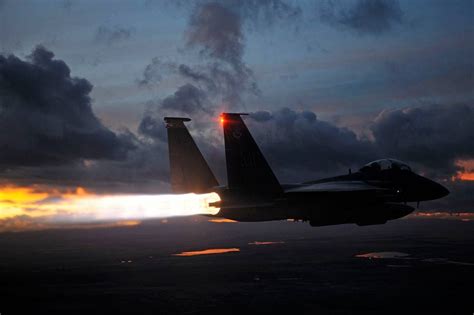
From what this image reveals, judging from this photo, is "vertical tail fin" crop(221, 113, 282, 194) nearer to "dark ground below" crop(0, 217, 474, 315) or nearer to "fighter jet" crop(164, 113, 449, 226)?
"fighter jet" crop(164, 113, 449, 226)

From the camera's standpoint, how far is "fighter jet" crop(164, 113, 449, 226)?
119ft

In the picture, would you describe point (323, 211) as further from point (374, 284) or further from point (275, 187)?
point (374, 284)

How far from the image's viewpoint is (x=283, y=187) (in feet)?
131

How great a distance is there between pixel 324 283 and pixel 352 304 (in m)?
11.9

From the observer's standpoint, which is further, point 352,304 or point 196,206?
point 196,206

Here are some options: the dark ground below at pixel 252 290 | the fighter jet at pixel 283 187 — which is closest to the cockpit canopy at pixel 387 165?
the fighter jet at pixel 283 187

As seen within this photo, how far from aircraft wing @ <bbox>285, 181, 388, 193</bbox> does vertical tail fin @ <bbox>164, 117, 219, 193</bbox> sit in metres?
7.85

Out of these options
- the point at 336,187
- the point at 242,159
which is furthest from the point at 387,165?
the point at 242,159

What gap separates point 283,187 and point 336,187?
4.27 meters

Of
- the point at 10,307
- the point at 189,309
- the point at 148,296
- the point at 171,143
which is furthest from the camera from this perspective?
the point at 171,143

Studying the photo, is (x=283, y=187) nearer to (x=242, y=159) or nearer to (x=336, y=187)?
(x=336, y=187)

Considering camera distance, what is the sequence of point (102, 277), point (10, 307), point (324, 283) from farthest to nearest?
point (102, 277) < point (324, 283) < point (10, 307)

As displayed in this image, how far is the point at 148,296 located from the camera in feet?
128

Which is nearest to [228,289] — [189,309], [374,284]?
[189,309]
